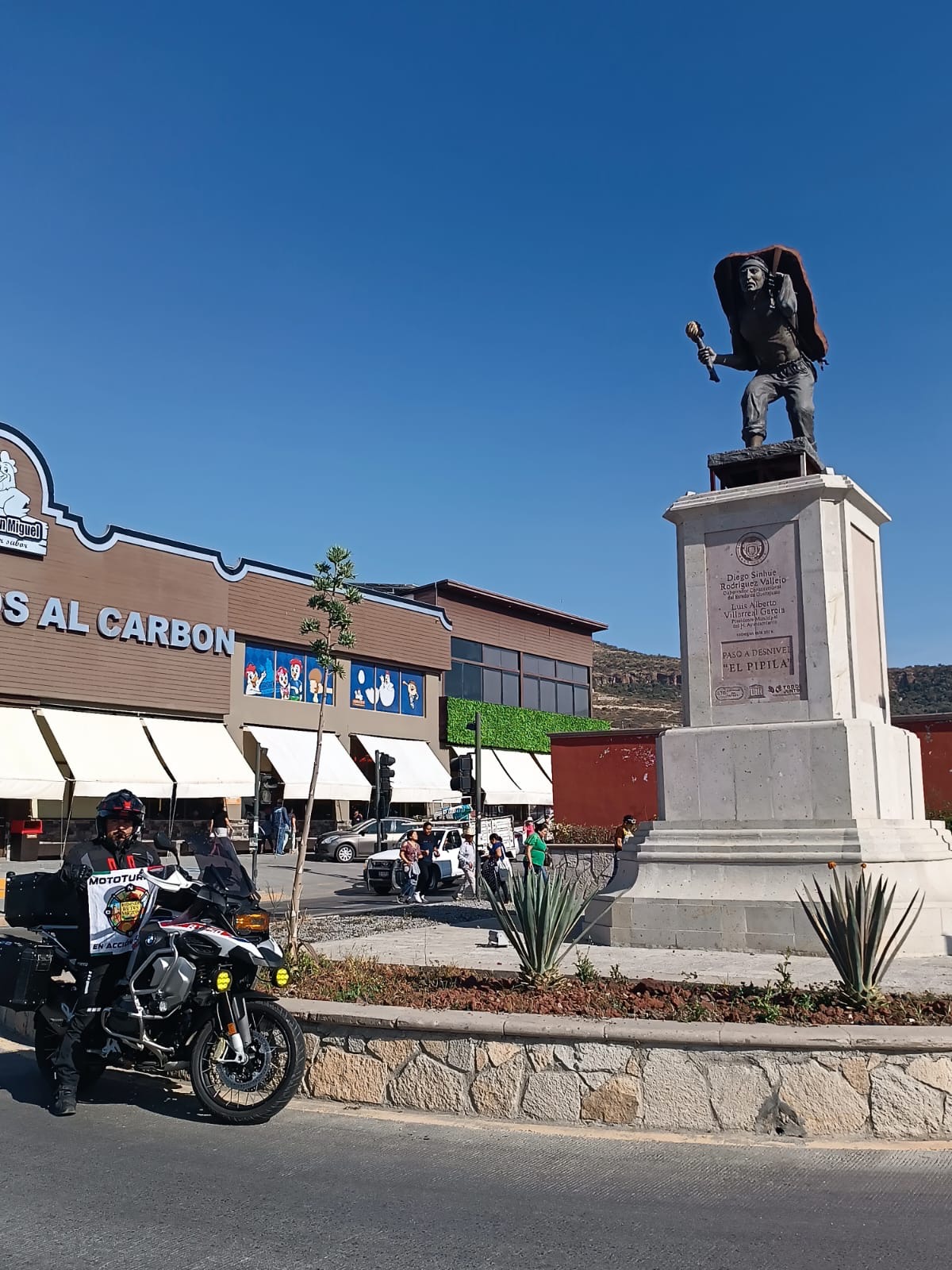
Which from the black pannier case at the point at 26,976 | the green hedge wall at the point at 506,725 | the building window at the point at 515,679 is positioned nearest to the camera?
the black pannier case at the point at 26,976

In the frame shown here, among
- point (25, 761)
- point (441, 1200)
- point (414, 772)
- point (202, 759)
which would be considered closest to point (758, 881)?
point (441, 1200)

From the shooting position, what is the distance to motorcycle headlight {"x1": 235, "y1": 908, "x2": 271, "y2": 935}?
6.54 m

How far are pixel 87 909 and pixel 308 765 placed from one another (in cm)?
3515

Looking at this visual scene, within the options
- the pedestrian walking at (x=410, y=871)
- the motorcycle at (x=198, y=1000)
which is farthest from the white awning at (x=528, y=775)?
the motorcycle at (x=198, y=1000)

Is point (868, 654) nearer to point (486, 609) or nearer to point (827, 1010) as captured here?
point (827, 1010)

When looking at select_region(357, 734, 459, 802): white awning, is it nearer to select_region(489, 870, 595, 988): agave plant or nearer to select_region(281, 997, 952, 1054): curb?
select_region(489, 870, 595, 988): agave plant

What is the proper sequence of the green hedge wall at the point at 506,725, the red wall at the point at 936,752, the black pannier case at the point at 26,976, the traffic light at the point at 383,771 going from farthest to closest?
the green hedge wall at the point at 506,725
the traffic light at the point at 383,771
the red wall at the point at 936,752
the black pannier case at the point at 26,976

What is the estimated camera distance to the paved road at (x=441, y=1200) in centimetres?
429

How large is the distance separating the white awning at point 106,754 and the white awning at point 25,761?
0.57m

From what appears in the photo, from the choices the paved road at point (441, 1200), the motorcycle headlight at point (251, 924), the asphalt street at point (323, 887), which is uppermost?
the motorcycle headlight at point (251, 924)

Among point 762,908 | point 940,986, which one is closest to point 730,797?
point 762,908

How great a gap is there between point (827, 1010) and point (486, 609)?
49.4m

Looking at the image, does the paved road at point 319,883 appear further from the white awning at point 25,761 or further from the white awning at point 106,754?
the white awning at point 106,754

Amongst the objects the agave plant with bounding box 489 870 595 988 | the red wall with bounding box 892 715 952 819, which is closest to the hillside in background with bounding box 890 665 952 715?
the red wall with bounding box 892 715 952 819
